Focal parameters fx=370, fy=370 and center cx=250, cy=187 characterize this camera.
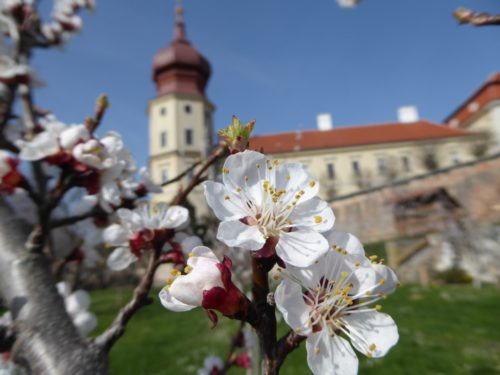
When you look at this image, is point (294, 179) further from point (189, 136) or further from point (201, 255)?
point (189, 136)

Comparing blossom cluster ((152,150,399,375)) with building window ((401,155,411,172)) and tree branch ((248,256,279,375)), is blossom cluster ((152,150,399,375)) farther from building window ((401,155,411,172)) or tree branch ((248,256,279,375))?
building window ((401,155,411,172))

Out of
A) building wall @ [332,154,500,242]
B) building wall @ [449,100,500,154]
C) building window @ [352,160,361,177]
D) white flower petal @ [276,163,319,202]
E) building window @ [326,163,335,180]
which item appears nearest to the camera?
white flower petal @ [276,163,319,202]

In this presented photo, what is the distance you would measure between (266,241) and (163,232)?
17.1 inches

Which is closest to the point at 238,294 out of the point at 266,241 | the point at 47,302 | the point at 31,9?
the point at 266,241

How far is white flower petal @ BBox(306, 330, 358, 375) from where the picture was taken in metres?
0.51

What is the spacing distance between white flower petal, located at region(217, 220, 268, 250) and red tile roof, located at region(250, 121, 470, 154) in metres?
26.8

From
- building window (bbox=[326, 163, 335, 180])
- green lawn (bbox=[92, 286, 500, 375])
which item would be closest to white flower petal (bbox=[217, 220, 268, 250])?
green lawn (bbox=[92, 286, 500, 375])

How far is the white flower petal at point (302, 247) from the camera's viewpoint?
481 mm

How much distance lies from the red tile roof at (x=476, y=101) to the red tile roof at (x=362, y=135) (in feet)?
7.14

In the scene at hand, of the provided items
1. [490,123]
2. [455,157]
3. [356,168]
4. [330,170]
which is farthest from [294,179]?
[490,123]

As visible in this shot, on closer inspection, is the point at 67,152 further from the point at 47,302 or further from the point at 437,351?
the point at 437,351

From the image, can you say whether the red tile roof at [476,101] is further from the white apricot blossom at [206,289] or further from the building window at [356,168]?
the white apricot blossom at [206,289]

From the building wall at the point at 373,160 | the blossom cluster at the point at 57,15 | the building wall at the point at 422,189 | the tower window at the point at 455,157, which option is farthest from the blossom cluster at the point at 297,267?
the tower window at the point at 455,157

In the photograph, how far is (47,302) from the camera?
833mm
